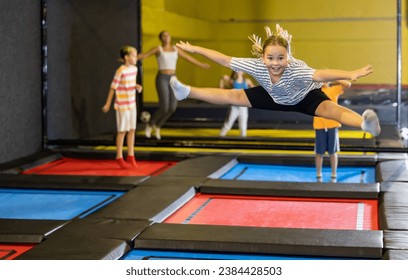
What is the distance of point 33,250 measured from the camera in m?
4.49

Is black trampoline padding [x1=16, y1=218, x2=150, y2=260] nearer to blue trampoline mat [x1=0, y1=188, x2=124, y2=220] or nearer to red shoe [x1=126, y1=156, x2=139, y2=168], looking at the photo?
blue trampoline mat [x1=0, y1=188, x2=124, y2=220]

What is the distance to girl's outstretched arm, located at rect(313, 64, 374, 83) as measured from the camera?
3.65 m

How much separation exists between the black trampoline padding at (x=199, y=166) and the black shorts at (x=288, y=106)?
98.8 inches

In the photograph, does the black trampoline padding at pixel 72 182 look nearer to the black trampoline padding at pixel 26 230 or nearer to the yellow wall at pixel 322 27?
the black trampoline padding at pixel 26 230

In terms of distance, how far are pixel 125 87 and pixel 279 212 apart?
2.25m

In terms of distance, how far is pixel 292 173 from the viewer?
24.6 ft

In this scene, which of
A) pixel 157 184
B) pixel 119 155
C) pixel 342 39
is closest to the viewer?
pixel 157 184

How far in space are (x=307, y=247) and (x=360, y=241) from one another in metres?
0.32

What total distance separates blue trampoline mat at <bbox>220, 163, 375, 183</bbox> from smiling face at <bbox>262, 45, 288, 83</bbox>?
10.1 ft

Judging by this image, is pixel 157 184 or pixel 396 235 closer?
pixel 396 235

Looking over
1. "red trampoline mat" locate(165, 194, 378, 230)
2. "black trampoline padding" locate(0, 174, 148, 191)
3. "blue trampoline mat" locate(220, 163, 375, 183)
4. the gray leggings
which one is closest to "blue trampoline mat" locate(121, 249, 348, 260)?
"red trampoline mat" locate(165, 194, 378, 230)

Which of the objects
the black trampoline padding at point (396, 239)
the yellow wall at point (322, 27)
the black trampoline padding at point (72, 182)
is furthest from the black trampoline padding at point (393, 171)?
the black trampoline padding at point (72, 182)

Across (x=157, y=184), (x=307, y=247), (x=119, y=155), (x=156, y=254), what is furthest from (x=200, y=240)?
(x=119, y=155)

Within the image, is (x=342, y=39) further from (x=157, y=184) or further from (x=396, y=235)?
(x=396, y=235)
